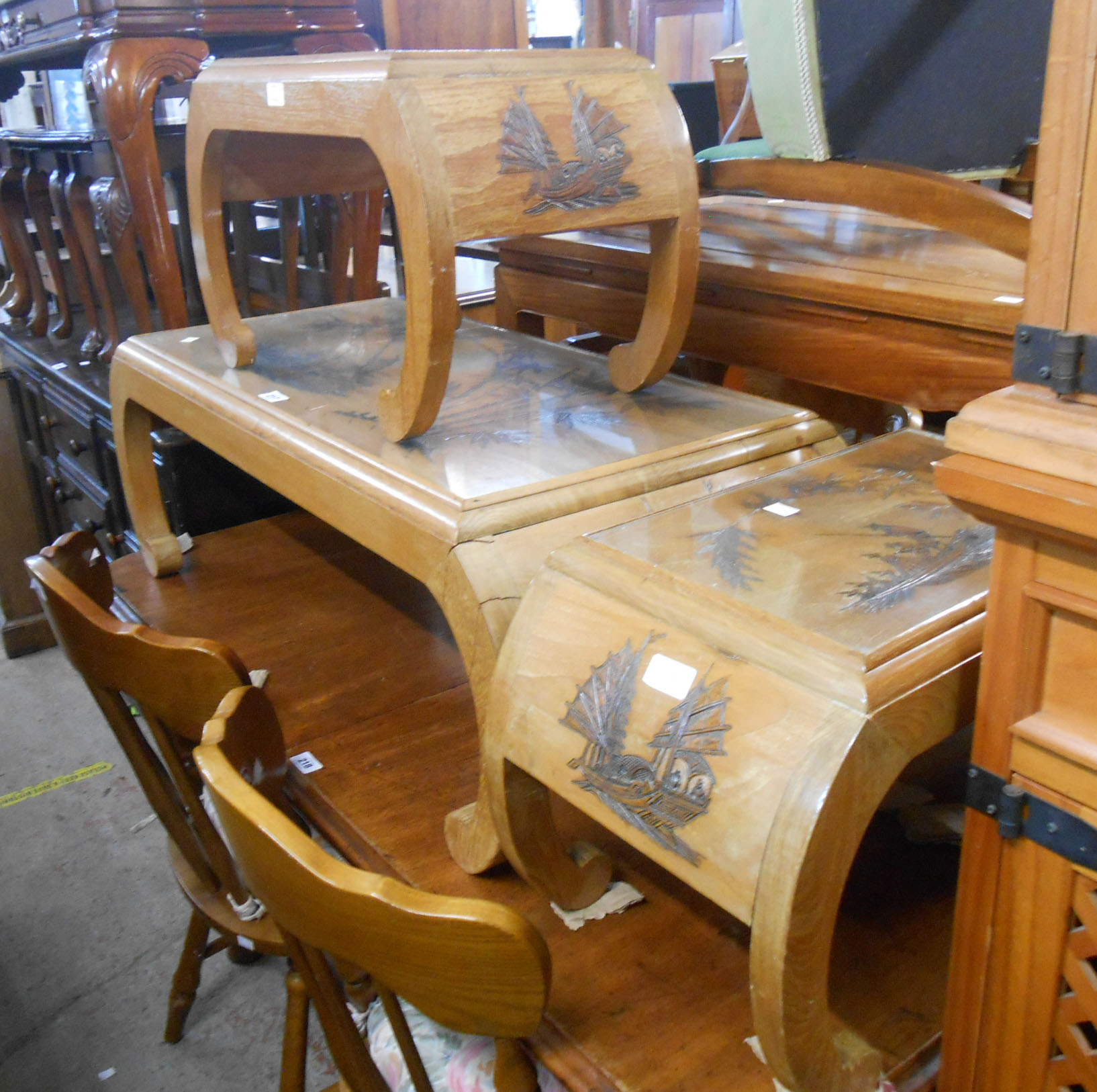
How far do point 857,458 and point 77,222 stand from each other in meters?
1.81

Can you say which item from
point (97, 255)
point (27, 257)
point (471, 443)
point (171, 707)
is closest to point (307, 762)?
point (171, 707)

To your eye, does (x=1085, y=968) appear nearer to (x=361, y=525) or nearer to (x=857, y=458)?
(x=857, y=458)

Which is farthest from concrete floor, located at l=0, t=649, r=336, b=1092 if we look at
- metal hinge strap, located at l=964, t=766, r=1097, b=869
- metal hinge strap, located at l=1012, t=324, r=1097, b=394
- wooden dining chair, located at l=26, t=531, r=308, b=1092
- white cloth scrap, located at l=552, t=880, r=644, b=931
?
metal hinge strap, located at l=1012, t=324, r=1097, b=394

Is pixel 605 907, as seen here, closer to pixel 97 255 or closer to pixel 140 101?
pixel 140 101

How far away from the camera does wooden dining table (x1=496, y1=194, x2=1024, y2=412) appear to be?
1.02 m

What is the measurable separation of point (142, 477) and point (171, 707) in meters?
0.71

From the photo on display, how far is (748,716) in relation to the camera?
1.93 feet

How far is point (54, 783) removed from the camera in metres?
2.06

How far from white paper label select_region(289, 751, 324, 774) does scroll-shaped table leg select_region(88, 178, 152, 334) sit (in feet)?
3.58

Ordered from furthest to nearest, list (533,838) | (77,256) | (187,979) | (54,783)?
(77,256), (54,783), (187,979), (533,838)

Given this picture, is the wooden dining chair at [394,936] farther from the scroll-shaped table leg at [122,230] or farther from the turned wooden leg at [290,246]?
the turned wooden leg at [290,246]

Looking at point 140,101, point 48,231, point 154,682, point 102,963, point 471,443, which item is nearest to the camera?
point 154,682

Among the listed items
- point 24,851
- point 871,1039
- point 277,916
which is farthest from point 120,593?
point 871,1039

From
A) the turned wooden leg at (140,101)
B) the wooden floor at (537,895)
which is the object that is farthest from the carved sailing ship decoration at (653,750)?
the turned wooden leg at (140,101)
